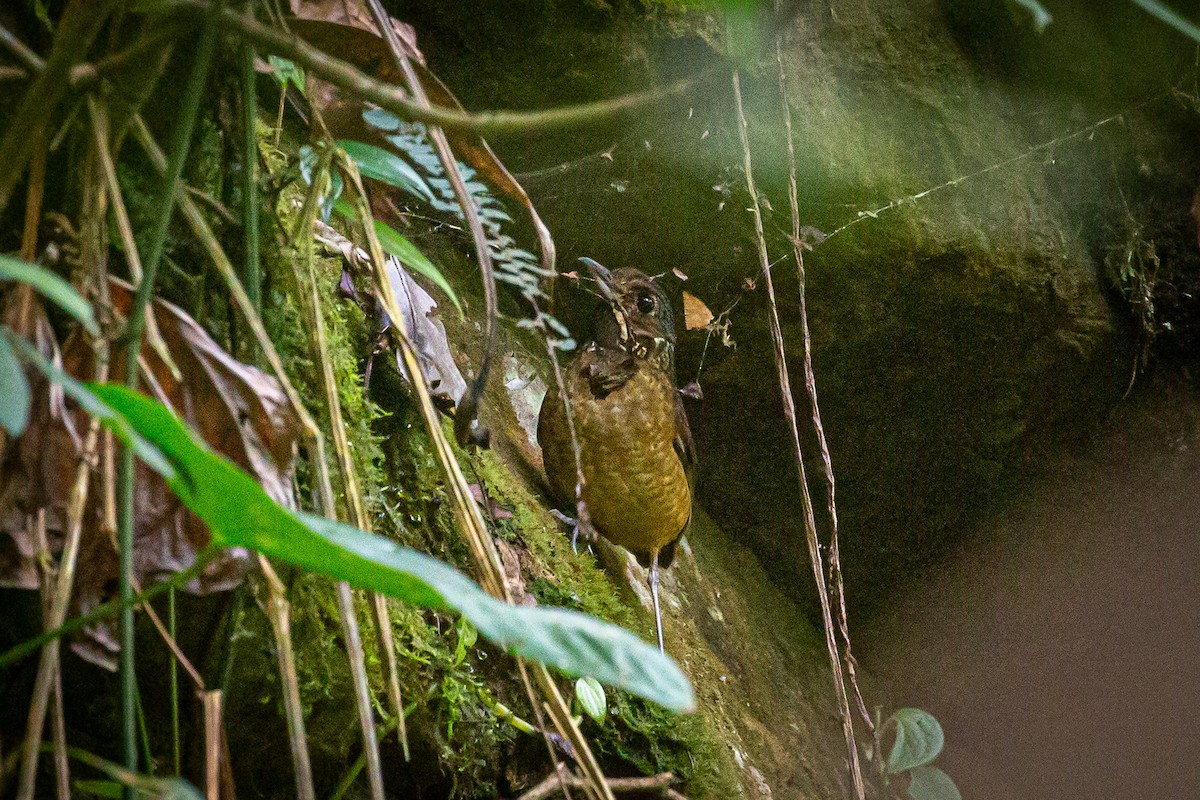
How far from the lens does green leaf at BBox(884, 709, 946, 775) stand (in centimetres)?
229

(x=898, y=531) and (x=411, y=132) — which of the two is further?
(x=898, y=531)

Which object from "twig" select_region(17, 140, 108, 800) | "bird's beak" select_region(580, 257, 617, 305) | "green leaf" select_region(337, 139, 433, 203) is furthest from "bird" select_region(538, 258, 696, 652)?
"twig" select_region(17, 140, 108, 800)

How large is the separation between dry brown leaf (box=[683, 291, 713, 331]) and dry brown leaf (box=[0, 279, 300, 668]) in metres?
2.41

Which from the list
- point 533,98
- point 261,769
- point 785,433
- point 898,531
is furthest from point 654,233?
point 261,769

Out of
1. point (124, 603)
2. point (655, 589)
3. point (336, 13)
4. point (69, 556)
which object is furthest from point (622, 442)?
point (124, 603)

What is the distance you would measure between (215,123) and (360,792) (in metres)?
0.92

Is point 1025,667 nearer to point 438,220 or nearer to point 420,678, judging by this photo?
point 438,220

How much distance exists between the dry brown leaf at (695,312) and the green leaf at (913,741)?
148 centimetres

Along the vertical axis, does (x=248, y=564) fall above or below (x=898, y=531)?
above

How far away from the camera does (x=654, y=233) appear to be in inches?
126

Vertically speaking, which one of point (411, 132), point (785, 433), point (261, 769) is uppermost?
point (411, 132)

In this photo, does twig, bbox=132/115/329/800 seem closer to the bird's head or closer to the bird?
the bird

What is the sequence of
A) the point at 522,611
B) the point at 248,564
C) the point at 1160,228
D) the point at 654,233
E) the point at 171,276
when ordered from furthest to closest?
the point at 1160,228 → the point at 654,233 → the point at 171,276 → the point at 248,564 → the point at 522,611

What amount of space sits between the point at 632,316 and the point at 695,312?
371 millimetres
